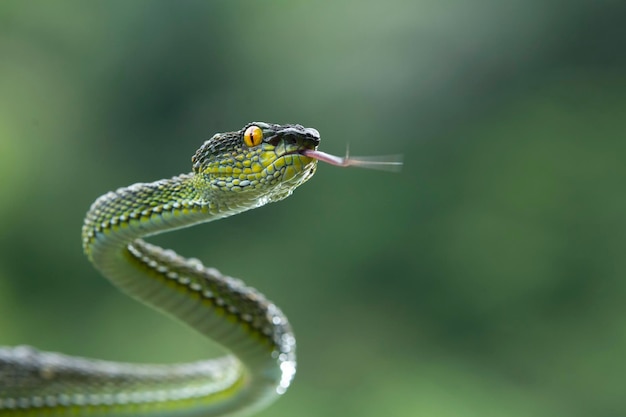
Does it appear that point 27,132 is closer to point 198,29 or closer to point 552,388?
point 198,29

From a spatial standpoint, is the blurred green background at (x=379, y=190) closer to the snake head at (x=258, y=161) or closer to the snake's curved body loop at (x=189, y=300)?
the snake's curved body loop at (x=189, y=300)

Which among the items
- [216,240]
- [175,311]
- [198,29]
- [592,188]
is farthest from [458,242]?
[175,311]

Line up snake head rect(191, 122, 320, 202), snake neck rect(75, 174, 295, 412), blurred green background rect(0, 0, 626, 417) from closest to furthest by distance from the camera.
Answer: snake head rect(191, 122, 320, 202) < snake neck rect(75, 174, 295, 412) < blurred green background rect(0, 0, 626, 417)

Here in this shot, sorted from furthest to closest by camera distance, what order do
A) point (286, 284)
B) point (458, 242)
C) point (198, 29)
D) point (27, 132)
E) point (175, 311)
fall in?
point (458, 242)
point (286, 284)
point (198, 29)
point (27, 132)
point (175, 311)

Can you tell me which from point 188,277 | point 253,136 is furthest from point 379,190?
point 253,136

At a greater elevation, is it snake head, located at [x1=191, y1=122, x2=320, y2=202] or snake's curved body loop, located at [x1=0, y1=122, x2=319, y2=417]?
snake head, located at [x1=191, y1=122, x2=320, y2=202]

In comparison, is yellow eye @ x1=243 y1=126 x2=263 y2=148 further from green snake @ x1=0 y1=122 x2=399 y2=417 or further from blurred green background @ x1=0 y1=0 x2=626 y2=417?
blurred green background @ x1=0 y1=0 x2=626 y2=417

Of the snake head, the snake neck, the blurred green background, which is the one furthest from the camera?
the blurred green background

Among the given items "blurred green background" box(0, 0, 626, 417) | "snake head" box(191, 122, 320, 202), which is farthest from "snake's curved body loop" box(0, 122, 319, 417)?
"blurred green background" box(0, 0, 626, 417)
